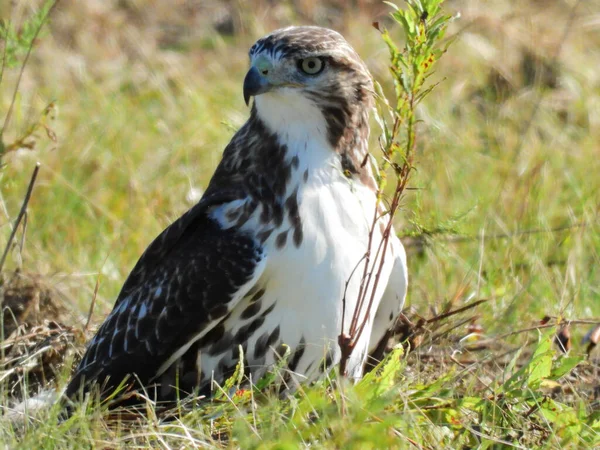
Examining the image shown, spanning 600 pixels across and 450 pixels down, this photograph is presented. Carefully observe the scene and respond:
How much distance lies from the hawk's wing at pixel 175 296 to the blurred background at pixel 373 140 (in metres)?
0.70

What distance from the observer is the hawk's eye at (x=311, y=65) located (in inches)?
175

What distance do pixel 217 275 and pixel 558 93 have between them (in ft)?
15.5

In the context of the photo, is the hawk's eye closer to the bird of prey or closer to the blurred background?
the bird of prey

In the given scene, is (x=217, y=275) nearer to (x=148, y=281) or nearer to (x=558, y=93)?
(x=148, y=281)

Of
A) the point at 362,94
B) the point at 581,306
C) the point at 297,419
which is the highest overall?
the point at 362,94

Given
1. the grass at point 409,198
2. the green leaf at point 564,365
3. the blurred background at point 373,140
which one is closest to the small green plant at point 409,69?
the grass at point 409,198

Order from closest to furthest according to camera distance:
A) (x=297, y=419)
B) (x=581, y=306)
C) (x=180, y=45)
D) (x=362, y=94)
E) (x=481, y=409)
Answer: (x=297, y=419) < (x=481, y=409) < (x=362, y=94) < (x=581, y=306) < (x=180, y=45)

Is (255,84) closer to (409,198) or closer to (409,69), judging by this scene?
(409,69)

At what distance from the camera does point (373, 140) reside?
7.16m

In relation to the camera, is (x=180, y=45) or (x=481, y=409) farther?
(x=180, y=45)

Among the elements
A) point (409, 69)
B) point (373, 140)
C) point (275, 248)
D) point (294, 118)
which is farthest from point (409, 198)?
point (409, 69)

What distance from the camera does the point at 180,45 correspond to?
378 inches

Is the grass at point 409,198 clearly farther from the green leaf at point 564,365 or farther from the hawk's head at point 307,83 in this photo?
the hawk's head at point 307,83

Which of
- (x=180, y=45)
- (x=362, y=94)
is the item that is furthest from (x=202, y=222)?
(x=180, y=45)
